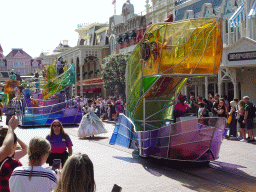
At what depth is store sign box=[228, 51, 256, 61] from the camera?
55.9 ft

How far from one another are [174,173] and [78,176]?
5.93m

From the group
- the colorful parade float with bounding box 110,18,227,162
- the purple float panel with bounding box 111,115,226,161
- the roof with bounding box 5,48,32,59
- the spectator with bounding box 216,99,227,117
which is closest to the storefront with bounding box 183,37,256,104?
the spectator with bounding box 216,99,227,117

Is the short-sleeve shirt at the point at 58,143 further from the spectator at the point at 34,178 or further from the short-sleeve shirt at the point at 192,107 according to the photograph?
the short-sleeve shirt at the point at 192,107

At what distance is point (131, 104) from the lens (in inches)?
415

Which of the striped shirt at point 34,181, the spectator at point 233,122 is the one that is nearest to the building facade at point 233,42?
the spectator at point 233,122

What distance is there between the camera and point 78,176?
7.80 ft

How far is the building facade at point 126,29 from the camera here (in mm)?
34125

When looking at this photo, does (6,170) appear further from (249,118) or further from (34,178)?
(249,118)

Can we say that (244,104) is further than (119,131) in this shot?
Yes

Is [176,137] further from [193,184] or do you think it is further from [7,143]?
[7,143]

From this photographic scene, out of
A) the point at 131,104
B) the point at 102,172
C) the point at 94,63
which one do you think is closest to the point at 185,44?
the point at 131,104

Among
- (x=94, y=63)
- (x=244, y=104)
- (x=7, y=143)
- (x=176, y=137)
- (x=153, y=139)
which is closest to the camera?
(x=7, y=143)

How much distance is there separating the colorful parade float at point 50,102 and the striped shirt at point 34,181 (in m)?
17.6

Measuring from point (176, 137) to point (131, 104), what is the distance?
2696 mm
